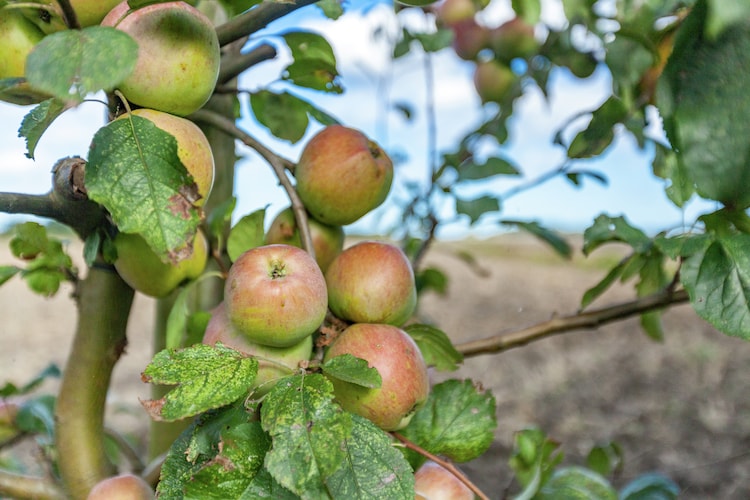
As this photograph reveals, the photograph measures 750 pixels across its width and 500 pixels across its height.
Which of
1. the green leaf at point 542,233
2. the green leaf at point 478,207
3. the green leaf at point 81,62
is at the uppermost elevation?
the green leaf at point 81,62

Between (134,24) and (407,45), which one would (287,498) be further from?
(407,45)

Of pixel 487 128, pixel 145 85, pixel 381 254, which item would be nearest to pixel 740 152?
pixel 381 254

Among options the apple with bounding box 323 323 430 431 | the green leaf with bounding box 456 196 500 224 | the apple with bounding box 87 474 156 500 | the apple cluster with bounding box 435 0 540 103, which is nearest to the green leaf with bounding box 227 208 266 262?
the apple with bounding box 323 323 430 431

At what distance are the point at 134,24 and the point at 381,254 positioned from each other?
27 centimetres

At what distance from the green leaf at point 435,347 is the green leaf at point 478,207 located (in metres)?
0.41

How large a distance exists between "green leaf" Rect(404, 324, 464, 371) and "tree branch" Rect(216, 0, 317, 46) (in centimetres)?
31

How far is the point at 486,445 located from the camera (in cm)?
65

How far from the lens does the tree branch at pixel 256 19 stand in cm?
53

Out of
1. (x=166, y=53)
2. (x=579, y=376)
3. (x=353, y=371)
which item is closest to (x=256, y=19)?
(x=166, y=53)

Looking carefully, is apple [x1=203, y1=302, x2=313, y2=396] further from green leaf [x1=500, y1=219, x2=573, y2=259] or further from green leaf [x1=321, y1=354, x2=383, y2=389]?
green leaf [x1=500, y1=219, x2=573, y2=259]

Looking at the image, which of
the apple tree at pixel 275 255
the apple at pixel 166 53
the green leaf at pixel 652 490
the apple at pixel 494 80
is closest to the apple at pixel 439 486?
the apple tree at pixel 275 255

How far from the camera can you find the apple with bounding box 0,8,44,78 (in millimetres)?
547

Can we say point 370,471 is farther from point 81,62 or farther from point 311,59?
point 311,59

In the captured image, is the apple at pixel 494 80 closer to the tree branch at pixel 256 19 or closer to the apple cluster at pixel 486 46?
the apple cluster at pixel 486 46
